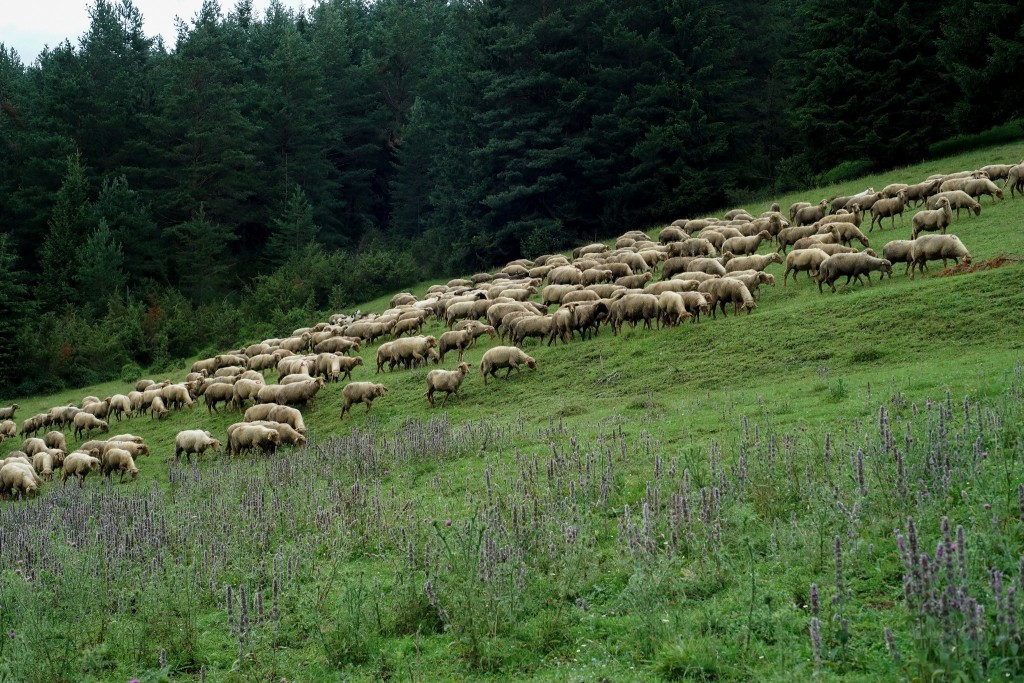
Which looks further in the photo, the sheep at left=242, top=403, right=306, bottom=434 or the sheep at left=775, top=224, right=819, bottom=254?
the sheep at left=775, top=224, right=819, bottom=254

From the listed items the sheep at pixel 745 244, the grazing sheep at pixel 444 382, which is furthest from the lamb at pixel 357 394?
the sheep at pixel 745 244

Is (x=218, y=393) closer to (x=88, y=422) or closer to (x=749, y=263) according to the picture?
(x=88, y=422)

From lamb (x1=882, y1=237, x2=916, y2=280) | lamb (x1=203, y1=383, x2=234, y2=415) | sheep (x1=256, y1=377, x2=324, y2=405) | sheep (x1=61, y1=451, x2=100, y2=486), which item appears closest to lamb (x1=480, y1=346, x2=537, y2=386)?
sheep (x1=256, y1=377, x2=324, y2=405)

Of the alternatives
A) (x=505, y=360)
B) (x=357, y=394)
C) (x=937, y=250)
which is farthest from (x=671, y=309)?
(x=357, y=394)

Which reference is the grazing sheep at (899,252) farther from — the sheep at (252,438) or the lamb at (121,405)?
the lamb at (121,405)

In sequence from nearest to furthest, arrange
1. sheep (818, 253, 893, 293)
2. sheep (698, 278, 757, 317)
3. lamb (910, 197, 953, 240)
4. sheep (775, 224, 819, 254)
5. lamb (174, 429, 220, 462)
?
sheep (818, 253, 893, 293)
sheep (698, 278, 757, 317)
lamb (174, 429, 220, 462)
lamb (910, 197, 953, 240)
sheep (775, 224, 819, 254)

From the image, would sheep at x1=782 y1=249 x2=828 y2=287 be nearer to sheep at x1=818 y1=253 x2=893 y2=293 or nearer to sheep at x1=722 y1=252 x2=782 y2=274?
sheep at x1=818 y1=253 x2=893 y2=293

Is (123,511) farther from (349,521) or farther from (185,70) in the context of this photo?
(185,70)

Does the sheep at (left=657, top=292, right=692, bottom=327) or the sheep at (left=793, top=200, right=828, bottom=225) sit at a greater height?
the sheep at (left=793, top=200, right=828, bottom=225)

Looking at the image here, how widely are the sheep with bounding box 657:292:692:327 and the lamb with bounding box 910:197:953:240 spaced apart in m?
7.57

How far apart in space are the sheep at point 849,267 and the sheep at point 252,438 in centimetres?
1433

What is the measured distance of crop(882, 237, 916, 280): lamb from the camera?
22267mm

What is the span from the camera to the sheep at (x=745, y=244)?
2975 centimetres

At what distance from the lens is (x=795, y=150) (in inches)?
2313
